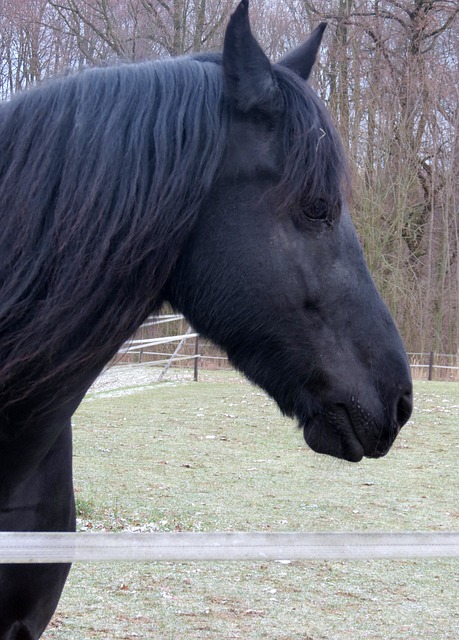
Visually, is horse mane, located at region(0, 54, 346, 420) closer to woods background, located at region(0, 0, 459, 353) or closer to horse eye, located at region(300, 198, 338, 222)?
horse eye, located at region(300, 198, 338, 222)

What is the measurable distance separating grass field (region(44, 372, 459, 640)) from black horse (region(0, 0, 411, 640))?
0.58 metres

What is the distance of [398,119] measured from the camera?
21.0 metres

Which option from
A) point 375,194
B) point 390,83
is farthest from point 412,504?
point 390,83

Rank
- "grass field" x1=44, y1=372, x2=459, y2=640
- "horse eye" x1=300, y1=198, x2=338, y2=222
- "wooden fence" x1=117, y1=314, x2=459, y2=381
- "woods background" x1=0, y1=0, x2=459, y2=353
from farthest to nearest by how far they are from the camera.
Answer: "woods background" x1=0, y1=0, x2=459, y2=353 < "wooden fence" x1=117, y1=314, x2=459, y2=381 < "grass field" x1=44, y1=372, x2=459, y2=640 < "horse eye" x1=300, y1=198, x2=338, y2=222

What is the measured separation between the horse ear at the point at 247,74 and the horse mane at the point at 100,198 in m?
0.05

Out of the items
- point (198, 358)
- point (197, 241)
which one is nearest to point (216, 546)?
point (197, 241)

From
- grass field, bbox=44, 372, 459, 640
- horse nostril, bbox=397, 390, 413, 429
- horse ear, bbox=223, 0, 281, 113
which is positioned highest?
horse ear, bbox=223, 0, 281, 113

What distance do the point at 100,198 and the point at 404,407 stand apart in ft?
3.08

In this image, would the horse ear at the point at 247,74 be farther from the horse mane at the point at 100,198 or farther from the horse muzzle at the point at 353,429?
the horse muzzle at the point at 353,429

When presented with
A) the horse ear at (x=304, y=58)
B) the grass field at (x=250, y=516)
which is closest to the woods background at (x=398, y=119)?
the grass field at (x=250, y=516)

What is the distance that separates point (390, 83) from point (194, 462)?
15.8 metres

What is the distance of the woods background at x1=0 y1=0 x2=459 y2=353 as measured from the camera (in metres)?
19.1

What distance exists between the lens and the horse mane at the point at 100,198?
69.1 inches

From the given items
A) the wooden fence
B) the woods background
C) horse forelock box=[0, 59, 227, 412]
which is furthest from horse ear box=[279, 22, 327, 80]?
the woods background
